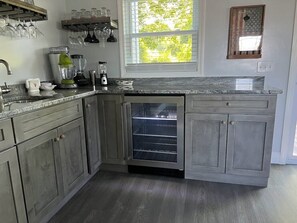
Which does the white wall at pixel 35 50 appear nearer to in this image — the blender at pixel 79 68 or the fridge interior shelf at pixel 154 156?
the blender at pixel 79 68

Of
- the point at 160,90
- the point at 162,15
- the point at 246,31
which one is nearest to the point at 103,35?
the point at 162,15

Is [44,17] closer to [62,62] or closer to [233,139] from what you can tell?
[62,62]

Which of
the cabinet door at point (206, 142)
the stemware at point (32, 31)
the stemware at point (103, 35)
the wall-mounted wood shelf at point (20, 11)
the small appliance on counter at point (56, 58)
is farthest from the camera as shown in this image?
the stemware at point (103, 35)

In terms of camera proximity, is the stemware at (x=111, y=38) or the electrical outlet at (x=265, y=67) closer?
the electrical outlet at (x=265, y=67)

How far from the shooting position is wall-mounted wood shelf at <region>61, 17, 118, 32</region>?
2.48 m

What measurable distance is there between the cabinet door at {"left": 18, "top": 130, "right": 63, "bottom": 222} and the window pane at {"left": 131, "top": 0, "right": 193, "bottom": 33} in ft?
5.71

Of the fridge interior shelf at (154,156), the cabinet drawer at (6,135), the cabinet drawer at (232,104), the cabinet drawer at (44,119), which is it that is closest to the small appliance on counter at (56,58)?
the cabinet drawer at (44,119)

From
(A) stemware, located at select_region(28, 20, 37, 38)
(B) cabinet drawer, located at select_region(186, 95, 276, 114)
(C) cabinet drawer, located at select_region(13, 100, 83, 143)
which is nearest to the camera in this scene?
(C) cabinet drawer, located at select_region(13, 100, 83, 143)

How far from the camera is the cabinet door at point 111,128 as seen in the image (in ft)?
7.55

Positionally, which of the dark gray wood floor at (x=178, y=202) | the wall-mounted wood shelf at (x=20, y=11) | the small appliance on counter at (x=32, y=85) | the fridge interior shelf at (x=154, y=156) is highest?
the wall-mounted wood shelf at (x=20, y=11)

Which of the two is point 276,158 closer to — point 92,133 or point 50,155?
point 92,133

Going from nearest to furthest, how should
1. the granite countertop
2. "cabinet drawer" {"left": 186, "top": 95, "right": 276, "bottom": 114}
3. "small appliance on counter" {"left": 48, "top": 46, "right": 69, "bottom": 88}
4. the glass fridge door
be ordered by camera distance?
the granite countertop < "cabinet drawer" {"left": 186, "top": 95, "right": 276, "bottom": 114} < the glass fridge door < "small appliance on counter" {"left": 48, "top": 46, "right": 69, "bottom": 88}

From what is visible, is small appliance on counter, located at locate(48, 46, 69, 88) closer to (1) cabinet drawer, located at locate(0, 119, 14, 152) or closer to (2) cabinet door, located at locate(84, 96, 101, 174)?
(2) cabinet door, located at locate(84, 96, 101, 174)

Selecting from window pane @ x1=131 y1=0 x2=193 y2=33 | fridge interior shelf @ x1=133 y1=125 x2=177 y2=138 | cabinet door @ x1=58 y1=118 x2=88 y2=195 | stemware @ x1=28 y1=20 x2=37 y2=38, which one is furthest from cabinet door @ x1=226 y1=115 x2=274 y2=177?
stemware @ x1=28 y1=20 x2=37 y2=38
